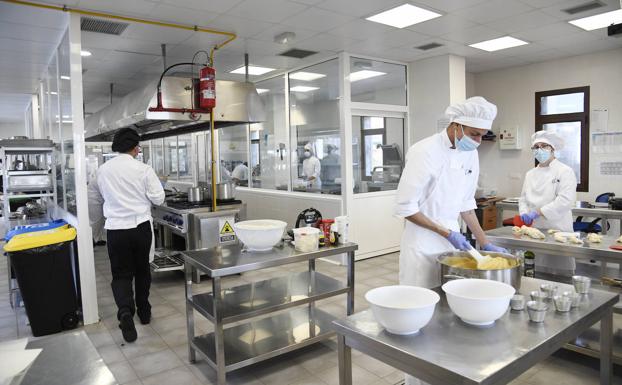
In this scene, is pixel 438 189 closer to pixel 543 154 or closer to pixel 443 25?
pixel 543 154

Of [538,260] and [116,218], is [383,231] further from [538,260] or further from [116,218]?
[116,218]

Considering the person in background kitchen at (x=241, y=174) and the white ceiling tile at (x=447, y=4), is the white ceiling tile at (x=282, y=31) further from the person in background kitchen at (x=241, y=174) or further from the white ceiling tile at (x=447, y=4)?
the person in background kitchen at (x=241, y=174)

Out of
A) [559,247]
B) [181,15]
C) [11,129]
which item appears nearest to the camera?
[559,247]

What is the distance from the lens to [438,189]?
6.97ft

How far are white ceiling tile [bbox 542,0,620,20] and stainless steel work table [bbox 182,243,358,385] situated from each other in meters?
2.89

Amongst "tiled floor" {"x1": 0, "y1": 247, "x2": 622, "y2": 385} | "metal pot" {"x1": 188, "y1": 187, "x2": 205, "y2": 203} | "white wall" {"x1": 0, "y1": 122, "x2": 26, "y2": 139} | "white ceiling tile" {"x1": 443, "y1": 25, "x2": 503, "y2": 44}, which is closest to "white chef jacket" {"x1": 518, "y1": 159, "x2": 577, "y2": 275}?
"tiled floor" {"x1": 0, "y1": 247, "x2": 622, "y2": 385}

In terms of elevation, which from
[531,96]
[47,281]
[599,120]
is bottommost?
[47,281]

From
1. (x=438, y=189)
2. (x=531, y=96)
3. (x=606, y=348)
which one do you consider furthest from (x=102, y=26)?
(x=531, y=96)

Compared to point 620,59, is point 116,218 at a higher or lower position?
lower

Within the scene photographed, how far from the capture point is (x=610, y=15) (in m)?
4.04

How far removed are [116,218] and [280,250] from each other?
1.46m

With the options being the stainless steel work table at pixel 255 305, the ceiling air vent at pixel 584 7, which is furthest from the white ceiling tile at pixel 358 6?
the stainless steel work table at pixel 255 305

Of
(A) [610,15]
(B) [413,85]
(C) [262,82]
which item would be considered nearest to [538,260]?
(A) [610,15]

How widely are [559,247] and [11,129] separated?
1453 centimetres
